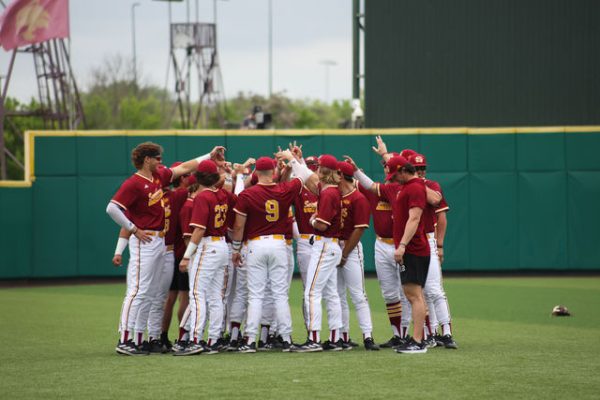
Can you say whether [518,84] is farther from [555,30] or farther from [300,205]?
[300,205]

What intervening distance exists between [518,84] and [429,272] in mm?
11820

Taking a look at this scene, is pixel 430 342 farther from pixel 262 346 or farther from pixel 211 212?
pixel 211 212

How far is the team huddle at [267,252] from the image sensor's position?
27.9 feet

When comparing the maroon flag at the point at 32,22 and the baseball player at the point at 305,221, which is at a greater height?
the maroon flag at the point at 32,22

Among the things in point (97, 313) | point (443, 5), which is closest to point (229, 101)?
point (443, 5)

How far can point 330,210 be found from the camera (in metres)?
A: 8.64

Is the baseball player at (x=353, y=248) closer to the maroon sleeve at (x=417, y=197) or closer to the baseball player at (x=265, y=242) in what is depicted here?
the baseball player at (x=265, y=242)

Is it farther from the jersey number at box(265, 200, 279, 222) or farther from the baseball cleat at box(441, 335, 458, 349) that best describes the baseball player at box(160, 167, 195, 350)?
the baseball cleat at box(441, 335, 458, 349)

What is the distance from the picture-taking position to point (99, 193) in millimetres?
17734

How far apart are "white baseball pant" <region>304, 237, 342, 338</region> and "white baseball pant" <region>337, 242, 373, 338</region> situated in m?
0.22

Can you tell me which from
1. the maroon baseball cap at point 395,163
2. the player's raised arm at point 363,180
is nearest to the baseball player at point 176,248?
the player's raised arm at point 363,180

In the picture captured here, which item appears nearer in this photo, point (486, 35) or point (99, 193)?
point (99, 193)

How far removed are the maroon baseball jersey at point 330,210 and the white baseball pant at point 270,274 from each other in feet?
1.68

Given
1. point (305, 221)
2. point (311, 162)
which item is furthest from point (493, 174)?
point (305, 221)
